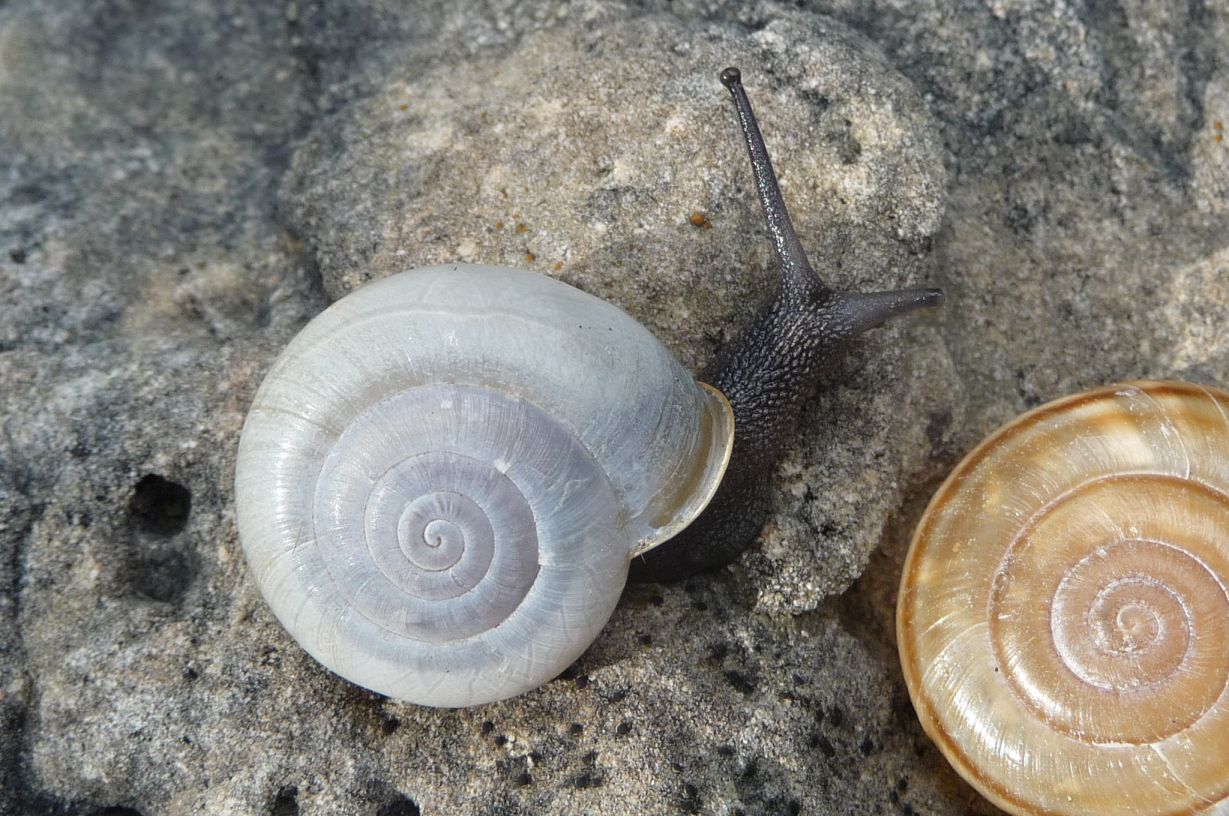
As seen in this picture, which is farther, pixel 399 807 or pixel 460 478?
pixel 399 807

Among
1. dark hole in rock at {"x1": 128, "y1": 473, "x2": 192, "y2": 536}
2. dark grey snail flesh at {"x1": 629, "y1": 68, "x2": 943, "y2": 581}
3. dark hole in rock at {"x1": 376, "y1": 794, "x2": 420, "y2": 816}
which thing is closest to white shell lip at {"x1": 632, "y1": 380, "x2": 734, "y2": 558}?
dark grey snail flesh at {"x1": 629, "y1": 68, "x2": 943, "y2": 581}

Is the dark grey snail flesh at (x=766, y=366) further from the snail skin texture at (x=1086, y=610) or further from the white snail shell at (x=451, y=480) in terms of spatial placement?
the snail skin texture at (x=1086, y=610)

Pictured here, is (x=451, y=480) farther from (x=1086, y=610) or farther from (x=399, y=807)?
(x=1086, y=610)

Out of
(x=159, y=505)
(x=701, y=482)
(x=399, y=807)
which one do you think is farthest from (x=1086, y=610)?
(x=159, y=505)

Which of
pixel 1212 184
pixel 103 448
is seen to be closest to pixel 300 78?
pixel 103 448

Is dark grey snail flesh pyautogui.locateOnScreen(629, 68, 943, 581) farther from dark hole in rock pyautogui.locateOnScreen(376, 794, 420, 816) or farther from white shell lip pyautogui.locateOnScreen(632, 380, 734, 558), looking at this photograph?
dark hole in rock pyautogui.locateOnScreen(376, 794, 420, 816)

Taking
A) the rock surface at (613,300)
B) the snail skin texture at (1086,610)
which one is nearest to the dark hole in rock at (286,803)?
the rock surface at (613,300)
